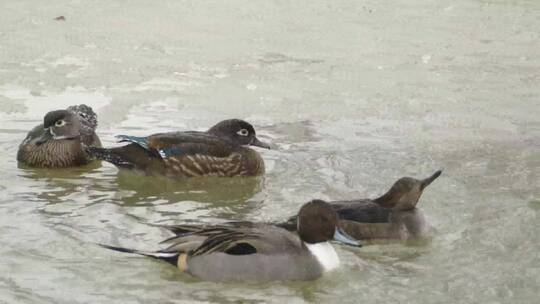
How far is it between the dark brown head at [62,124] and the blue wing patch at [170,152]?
2.80 feet

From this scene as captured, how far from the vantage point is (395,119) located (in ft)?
32.2

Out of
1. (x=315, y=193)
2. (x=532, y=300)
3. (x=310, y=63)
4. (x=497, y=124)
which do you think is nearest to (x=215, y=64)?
(x=310, y=63)

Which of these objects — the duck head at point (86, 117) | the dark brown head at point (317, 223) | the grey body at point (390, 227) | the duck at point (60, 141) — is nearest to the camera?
the dark brown head at point (317, 223)

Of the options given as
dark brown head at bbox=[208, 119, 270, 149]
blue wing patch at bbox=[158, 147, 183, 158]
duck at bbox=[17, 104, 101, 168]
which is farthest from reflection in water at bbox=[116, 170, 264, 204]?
duck at bbox=[17, 104, 101, 168]

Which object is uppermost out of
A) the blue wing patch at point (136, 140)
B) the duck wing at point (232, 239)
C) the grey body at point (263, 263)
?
the blue wing patch at point (136, 140)

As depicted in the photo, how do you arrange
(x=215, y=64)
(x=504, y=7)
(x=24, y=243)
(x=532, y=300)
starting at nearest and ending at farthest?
1. (x=532, y=300)
2. (x=24, y=243)
3. (x=215, y=64)
4. (x=504, y=7)

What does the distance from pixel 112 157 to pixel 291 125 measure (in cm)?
196

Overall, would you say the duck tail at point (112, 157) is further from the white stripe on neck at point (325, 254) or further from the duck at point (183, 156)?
the white stripe on neck at point (325, 254)

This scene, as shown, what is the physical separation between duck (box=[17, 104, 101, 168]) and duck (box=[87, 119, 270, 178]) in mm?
343

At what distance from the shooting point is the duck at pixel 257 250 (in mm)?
5883

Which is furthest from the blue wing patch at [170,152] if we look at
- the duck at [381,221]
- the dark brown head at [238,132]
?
the duck at [381,221]

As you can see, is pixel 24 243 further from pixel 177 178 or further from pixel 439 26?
pixel 439 26

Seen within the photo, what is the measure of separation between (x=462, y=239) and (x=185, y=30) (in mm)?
7081

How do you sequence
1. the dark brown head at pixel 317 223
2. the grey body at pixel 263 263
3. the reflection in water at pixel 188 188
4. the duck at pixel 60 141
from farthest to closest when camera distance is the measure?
the duck at pixel 60 141 < the reflection in water at pixel 188 188 < the dark brown head at pixel 317 223 < the grey body at pixel 263 263
